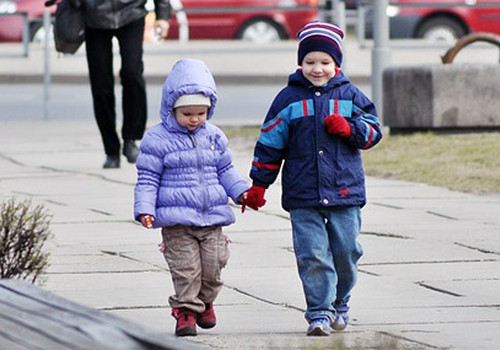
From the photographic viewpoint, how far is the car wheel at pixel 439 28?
27.1m

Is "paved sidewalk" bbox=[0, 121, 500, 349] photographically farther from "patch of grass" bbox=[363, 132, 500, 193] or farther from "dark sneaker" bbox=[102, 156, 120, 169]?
"dark sneaker" bbox=[102, 156, 120, 169]

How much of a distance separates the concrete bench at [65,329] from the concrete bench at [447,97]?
9.24 metres

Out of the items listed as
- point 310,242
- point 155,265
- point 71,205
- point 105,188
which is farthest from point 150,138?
point 105,188

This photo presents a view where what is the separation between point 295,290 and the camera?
6977 mm

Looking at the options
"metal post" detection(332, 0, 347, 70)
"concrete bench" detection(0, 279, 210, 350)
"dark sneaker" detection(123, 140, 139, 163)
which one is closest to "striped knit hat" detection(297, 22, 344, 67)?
"concrete bench" detection(0, 279, 210, 350)

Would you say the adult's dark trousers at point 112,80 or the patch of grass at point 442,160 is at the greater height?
the adult's dark trousers at point 112,80

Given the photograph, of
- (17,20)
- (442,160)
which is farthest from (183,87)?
(17,20)

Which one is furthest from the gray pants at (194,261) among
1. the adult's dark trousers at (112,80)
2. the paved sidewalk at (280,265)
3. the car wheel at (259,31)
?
the car wheel at (259,31)

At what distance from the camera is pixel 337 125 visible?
6.04 metres

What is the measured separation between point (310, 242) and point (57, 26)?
553 centimetres

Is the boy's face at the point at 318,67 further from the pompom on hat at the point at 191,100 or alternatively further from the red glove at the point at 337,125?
the pompom on hat at the point at 191,100

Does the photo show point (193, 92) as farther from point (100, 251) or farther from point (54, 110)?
point (54, 110)

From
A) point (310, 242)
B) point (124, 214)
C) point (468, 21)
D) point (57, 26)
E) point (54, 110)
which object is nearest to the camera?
point (310, 242)

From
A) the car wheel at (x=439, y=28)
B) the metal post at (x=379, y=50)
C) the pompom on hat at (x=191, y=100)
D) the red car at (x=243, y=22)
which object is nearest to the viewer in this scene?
Result: the pompom on hat at (x=191, y=100)
